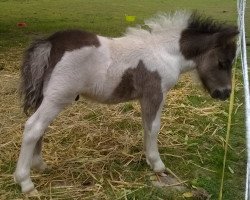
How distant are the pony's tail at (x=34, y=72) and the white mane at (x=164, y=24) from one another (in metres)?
0.84

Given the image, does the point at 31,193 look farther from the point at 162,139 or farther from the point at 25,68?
the point at 162,139

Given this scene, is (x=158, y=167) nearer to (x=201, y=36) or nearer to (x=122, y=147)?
(x=122, y=147)

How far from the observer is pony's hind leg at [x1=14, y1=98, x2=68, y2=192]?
3271 millimetres

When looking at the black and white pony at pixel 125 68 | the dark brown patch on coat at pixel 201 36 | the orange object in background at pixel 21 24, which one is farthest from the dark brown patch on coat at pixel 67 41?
the orange object in background at pixel 21 24

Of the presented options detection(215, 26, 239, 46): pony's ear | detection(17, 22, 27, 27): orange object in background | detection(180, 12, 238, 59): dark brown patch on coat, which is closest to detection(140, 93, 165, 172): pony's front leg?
detection(180, 12, 238, 59): dark brown patch on coat

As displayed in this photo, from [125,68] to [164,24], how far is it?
60 centimetres

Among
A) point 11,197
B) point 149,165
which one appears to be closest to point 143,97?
point 149,165

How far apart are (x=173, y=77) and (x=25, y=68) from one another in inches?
48.6

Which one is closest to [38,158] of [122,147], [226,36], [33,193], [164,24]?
[33,193]

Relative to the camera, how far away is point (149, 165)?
3965mm

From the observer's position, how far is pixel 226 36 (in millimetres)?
3791

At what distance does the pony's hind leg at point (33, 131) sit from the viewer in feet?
10.7

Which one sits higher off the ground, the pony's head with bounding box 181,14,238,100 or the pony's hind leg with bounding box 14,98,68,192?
the pony's head with bounding box 181,14,238,100

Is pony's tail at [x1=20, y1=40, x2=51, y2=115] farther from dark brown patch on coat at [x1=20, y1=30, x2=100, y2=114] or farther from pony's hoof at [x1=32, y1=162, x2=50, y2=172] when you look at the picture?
pony's hoof at [x1=32, y1=162, x2=50, y2=172]
